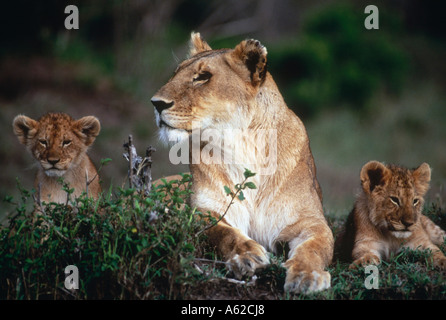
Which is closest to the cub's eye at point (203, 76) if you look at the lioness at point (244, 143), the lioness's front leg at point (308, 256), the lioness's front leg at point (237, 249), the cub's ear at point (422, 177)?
the lioness at point (244, 143)

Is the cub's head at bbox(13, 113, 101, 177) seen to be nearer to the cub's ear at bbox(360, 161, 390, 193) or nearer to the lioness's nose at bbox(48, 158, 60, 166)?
the lioness's nose at bbox(48, 158, 60, 166)

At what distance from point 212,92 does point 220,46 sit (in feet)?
35.6

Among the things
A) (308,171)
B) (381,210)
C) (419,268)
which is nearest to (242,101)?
(308,171)

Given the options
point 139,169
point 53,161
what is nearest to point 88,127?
point 53,161

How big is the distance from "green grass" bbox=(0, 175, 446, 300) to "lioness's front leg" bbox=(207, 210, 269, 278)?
6 cm

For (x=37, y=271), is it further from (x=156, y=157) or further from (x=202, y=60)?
(x=156, y=157)

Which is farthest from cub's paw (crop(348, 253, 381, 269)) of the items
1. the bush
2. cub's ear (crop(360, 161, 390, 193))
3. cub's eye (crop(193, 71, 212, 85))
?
cub's eye (crop(193, 71, 212, 85))

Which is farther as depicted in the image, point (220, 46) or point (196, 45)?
point (220, 46)

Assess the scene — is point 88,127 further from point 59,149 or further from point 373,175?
point 373,175

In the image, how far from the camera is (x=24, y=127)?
16.4 feet

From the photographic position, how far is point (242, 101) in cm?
443

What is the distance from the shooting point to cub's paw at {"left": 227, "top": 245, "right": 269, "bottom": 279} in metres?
3.76

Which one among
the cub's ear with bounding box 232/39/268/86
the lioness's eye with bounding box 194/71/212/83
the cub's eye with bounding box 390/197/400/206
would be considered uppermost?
the cub's ear with bounding box 232/39/268/86

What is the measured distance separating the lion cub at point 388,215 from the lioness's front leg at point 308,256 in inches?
10.3
